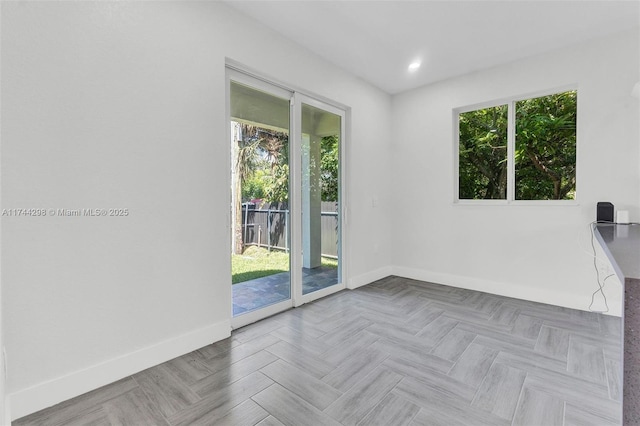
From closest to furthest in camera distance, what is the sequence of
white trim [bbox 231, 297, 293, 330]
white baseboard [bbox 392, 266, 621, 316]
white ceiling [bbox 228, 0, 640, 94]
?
white ceiling [bbox 228, 0, 640, 94] < white trim [bbox 231, 297, 293, 330] < white baseboard [bbox 392, 266, 621, 316]

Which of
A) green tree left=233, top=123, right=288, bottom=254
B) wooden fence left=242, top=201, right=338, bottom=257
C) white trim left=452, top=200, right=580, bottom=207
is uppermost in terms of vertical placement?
green tree left=233, top=123, right=288, bottom=254

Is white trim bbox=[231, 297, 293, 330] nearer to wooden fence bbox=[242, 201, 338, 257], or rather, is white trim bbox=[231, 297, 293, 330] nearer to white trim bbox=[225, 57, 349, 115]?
wooden fence bbox=[242, 201, 338, 257]

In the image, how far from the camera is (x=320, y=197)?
11.8 feet

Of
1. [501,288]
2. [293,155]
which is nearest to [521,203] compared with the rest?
[501,288]

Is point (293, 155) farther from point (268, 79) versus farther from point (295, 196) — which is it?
point (268, 79)

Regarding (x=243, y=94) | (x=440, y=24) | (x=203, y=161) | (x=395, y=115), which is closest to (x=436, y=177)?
(x=395, y=115)

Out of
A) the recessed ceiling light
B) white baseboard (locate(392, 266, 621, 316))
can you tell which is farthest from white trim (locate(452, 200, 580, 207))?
the recessed ceiling light

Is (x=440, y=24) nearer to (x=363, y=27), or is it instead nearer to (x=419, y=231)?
(x=363, y=27)

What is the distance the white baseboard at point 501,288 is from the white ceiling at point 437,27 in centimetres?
255

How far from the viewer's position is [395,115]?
14.4ft

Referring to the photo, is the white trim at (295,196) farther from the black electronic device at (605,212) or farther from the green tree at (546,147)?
the black electronic device at (605,212)

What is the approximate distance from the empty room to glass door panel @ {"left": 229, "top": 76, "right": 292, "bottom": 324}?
A: 22 mm

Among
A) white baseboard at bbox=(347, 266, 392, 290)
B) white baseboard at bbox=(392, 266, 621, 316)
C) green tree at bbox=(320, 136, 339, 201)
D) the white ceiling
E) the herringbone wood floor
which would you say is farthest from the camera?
white baseboard at bbox=(347, 266, 392, 290)

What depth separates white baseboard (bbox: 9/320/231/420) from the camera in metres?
1.59
